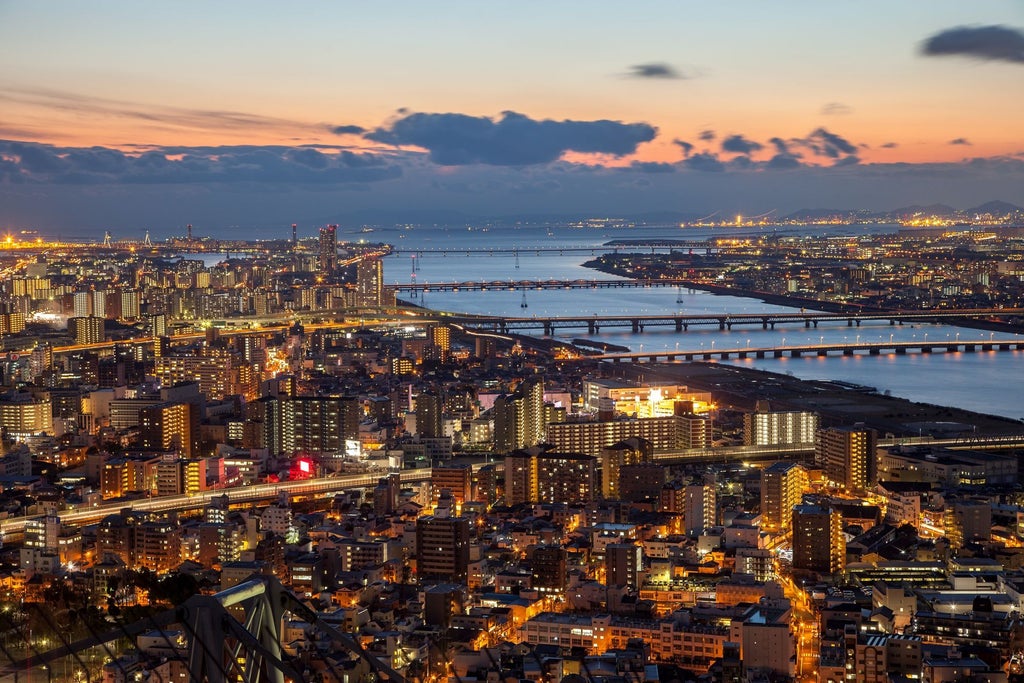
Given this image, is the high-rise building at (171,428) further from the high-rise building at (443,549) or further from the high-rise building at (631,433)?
the high-rise building at (443,549)

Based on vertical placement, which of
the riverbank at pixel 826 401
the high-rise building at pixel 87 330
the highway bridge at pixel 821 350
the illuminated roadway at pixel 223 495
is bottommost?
the illuminated roadway at pixel 223 495

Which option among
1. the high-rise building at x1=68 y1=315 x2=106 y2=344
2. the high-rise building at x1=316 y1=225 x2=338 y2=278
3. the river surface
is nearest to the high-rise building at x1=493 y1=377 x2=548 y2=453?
the river surface

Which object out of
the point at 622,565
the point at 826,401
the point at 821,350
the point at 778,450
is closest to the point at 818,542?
the point at 622,565

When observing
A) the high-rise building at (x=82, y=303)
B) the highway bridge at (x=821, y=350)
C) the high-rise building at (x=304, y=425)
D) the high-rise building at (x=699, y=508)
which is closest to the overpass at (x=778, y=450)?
the high-rise building at (x=699, y=508)

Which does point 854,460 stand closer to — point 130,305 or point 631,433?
point 631,433

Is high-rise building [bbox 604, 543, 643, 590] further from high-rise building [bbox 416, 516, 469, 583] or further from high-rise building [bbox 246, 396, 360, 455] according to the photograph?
high-rise building [bbox 246, 396, 360, 455]
